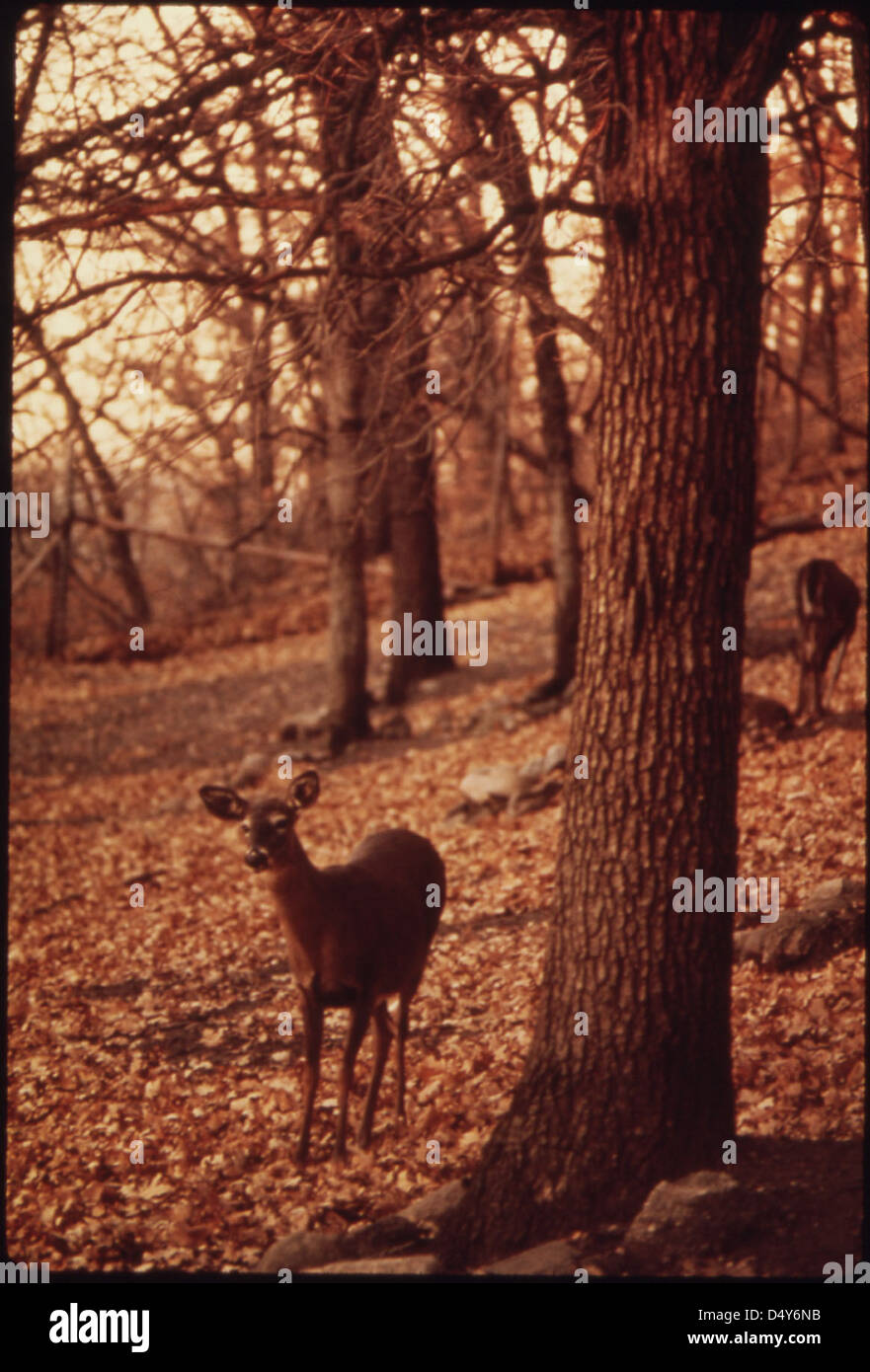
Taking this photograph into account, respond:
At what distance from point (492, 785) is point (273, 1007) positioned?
155 inches

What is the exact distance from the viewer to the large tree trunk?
4766mm

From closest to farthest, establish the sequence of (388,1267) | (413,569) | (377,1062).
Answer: (388,1267), (377,1062), (413,569)

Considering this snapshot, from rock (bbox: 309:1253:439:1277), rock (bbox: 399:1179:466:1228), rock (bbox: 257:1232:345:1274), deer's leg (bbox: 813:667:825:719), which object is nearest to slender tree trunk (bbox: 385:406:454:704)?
deer's leg (bbox: 813:667:825:719)

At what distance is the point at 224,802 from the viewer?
543 centimetres

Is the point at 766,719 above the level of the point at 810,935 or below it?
above

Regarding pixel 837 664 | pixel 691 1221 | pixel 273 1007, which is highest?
pixel 837 664

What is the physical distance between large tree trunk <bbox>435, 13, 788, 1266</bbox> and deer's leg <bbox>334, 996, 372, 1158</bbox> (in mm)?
828

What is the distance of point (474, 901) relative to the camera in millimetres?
8703

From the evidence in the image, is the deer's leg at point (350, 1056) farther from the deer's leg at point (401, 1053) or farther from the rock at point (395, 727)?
the rock at point (395, 727)

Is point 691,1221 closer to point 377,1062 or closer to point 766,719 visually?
point 377,1062

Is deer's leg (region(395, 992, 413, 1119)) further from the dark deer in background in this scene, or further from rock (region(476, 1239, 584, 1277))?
the dark deer in background

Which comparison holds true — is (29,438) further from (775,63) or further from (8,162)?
(775,63)

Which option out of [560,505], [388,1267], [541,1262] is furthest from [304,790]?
[560,505]

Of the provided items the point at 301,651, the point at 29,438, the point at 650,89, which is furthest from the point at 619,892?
the point at 301,651
